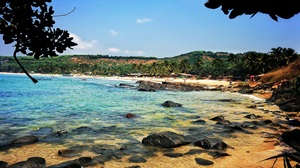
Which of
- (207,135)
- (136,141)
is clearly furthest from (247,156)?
(136,141)

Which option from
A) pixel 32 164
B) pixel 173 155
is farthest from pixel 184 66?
pixel 32 164

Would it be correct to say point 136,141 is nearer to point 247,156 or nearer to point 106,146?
point 106,146

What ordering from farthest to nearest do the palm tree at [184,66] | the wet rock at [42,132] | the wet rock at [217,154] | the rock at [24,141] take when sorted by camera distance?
1. the palm tree at [184,66]
2. the wet rock at [42,132]
3. the rock at [24,141]
4. the wet rock at [217,154]

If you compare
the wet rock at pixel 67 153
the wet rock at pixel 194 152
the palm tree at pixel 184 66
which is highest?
the palm tree at pixel 184 66

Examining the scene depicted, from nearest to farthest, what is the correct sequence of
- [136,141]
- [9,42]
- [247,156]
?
1. [9,42]
2. [247,156]
3. [136,141]

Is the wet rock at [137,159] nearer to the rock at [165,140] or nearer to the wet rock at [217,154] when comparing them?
the rock at [165,140]

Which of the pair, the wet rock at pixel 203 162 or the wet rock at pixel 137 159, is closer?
the wet rock at pixel 203 162

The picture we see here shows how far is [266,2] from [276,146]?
1086 cm

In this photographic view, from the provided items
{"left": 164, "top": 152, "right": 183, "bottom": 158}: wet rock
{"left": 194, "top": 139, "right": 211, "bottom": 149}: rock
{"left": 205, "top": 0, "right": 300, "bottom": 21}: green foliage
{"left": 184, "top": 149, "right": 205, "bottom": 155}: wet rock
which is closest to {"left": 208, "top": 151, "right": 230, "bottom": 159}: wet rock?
{"left": 184, "top": 149, "right": 205, "bottom": 155}: wet rock

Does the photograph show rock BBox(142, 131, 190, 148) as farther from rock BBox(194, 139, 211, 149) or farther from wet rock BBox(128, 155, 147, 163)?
wet rock BBox(128, 155, 147, 163)

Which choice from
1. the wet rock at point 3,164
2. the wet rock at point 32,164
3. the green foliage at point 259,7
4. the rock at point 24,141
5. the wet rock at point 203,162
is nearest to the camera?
the green foliage at point 259,7

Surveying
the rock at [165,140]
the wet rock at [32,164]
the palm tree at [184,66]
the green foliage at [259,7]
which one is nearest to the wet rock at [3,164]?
the wet rock at [32,164]

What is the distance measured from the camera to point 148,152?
11.2m

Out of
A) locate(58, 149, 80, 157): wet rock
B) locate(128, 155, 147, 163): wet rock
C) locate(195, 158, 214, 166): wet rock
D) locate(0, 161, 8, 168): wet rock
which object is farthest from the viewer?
locate(58, 149, 80, 157): wet rock
